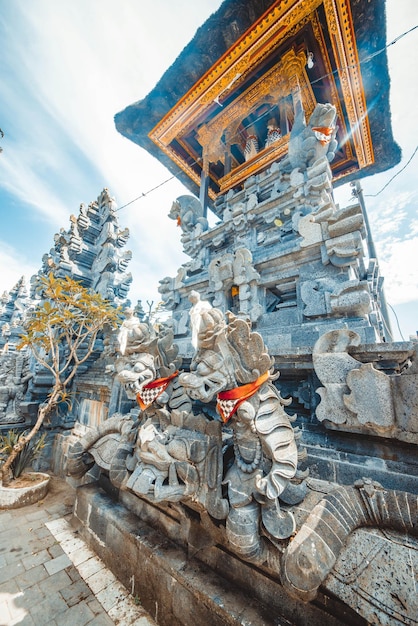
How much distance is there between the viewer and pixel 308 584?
5.47ft

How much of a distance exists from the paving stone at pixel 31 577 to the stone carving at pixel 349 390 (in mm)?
4252

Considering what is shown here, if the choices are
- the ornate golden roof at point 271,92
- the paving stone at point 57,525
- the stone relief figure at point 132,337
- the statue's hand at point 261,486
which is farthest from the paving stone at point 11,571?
the ornate golden roof at point 271,92

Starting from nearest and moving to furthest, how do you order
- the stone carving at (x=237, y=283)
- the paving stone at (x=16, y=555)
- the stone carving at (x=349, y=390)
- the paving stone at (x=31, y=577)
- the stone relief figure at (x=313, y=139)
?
1. the stone carving at (x=349, y=390)
2. the paving stone at (x=31, y=577)
3. the paving stone at (x=16, y=555)
4. the stone carving at (x=237, y=283)
5. the stone relief figure at (x=313, y=139)

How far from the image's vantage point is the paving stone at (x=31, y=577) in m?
3.21

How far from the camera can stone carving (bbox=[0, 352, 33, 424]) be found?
9164 mm

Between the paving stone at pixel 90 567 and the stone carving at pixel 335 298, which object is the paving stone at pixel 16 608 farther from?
the stone carving at pixel 335 298

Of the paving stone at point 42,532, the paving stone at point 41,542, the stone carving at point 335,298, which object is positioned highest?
the stone carving at point 335,298

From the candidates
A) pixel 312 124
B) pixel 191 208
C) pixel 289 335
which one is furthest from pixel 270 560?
pixel 191 208

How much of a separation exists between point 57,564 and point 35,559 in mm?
408

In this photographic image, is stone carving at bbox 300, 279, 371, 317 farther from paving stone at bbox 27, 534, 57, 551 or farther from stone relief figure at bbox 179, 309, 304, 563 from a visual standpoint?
paving stone at bbox 27, 534, 57, 551

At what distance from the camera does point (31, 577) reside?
3.30m

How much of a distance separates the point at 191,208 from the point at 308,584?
8283mm

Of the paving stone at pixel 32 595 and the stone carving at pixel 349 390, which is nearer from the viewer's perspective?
the stone carving at pixel 349 390

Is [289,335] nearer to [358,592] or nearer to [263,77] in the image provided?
[358,592]
